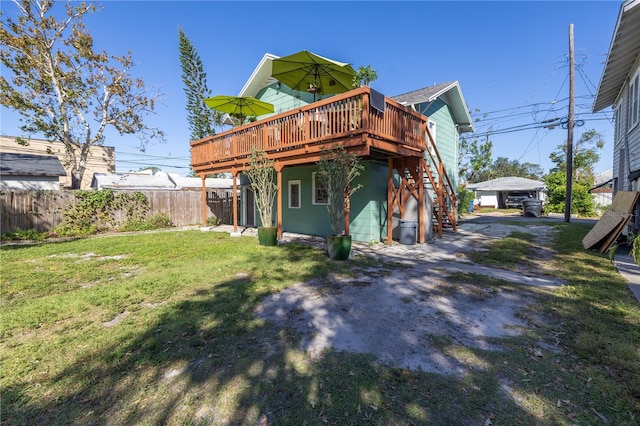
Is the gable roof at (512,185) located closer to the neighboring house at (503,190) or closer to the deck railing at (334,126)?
the neighboring house at (503,190)

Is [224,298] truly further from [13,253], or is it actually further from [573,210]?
[573,210]

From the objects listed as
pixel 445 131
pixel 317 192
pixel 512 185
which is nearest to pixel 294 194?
pixel 317 192

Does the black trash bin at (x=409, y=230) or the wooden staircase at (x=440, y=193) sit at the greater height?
the wooden staircase at (x=440, y=193)

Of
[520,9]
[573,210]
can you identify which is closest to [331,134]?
[520,9]

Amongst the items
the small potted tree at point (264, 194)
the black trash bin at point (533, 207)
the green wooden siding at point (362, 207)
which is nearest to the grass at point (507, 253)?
the green wooden siding at point (362, 207)

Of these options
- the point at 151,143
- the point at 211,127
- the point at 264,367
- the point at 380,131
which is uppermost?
the point at 211,127

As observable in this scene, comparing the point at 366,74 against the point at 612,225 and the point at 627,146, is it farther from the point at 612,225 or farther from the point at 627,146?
the point at 612,225

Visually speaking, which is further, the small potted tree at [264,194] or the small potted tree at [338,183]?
the small potted tree at [264,194]

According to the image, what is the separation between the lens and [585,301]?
381cm

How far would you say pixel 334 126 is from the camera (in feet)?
23.2

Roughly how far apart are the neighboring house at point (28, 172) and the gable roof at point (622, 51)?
22.4 meters

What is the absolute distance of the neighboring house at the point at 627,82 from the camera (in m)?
6.18

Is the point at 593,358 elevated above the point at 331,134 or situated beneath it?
situated beneath

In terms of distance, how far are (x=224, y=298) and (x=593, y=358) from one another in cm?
406
